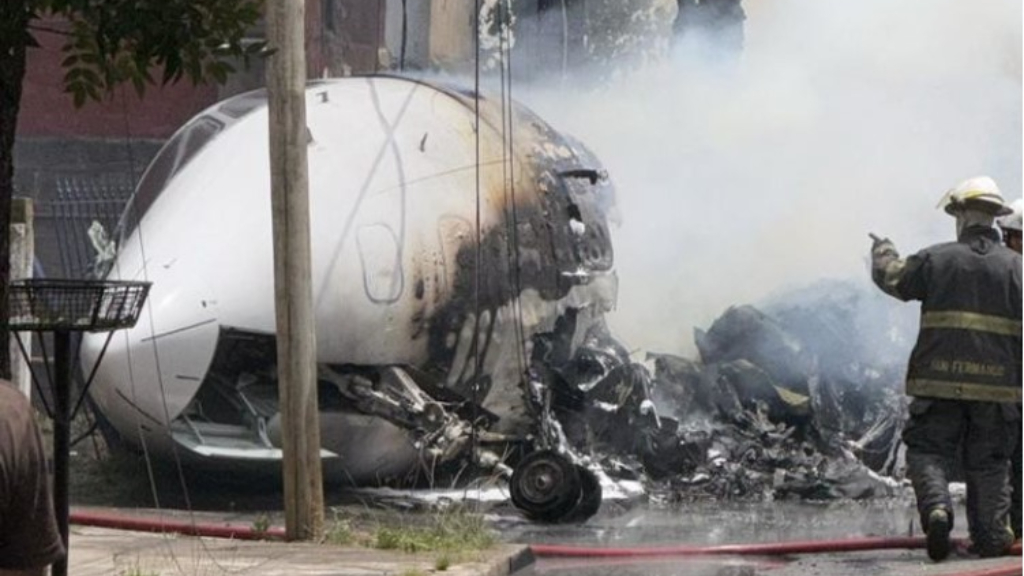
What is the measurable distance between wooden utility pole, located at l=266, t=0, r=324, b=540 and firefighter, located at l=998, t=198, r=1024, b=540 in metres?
2.92

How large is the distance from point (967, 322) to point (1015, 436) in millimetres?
491

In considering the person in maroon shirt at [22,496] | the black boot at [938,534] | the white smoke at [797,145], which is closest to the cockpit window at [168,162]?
the white smoke at [797,145]

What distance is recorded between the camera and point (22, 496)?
3793 millimetres

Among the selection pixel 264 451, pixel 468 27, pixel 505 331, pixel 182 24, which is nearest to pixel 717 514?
pixel 505 331

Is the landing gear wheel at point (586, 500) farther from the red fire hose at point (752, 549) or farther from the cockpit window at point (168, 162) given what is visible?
the cockpit window at point (168, 162)

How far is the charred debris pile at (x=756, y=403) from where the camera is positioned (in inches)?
463

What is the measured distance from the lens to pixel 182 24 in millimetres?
5258

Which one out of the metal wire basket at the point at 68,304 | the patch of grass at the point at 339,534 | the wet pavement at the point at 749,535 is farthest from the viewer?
the patch of grass at the point at 339,534

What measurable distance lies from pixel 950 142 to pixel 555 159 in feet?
7.06

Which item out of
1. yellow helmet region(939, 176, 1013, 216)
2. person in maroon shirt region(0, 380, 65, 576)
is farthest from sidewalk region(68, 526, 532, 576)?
person in maroon shirt region(0, 380, 65, 576)

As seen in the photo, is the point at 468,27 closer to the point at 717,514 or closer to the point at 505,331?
the point at 505,331

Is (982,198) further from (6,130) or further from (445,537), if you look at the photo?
(6,130)

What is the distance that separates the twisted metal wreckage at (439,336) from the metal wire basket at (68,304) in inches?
160

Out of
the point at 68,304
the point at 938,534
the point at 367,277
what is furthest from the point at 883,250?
the point at 68,304
